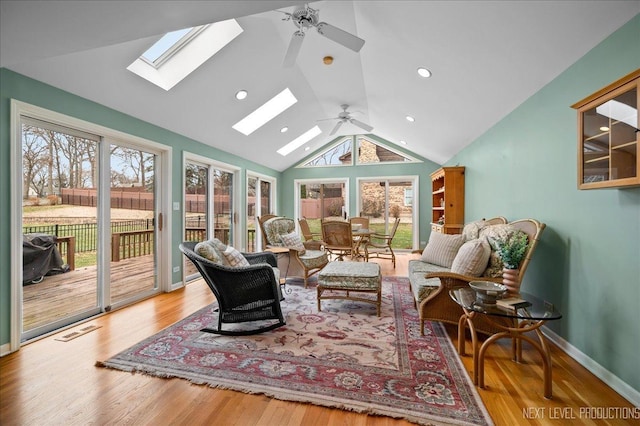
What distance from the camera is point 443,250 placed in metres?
3.28

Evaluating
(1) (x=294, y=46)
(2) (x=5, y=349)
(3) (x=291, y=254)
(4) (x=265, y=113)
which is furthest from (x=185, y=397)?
(4) (x=265, y=113)

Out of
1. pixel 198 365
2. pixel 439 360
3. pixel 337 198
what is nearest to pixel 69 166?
pixel 198 365

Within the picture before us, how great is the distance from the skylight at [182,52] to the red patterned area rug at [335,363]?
2.64 m

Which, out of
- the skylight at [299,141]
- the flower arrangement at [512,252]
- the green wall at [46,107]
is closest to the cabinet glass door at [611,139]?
the flower arrangement at [512,252]

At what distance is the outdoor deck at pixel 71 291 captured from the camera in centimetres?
254

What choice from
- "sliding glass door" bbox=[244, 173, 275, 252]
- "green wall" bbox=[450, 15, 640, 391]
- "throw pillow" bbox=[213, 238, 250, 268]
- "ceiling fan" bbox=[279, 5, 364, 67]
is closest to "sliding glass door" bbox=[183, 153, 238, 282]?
"sliding glass door" bbox=[244, 173, 275, 252]

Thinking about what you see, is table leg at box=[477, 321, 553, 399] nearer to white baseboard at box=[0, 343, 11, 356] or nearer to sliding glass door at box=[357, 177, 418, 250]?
white baseboard at box=[0, 343, 11, 356]

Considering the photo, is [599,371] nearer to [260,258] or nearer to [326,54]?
[260,258]

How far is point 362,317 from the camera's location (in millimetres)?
2926

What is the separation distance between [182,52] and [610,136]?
12.2 feet

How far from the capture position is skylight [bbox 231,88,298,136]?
4688 millimetres

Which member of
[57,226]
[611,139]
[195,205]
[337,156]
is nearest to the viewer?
[611,139]

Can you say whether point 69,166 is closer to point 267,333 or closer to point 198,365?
point 198,365

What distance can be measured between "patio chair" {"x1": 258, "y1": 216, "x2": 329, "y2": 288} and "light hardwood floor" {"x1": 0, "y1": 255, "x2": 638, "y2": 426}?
2.30m
